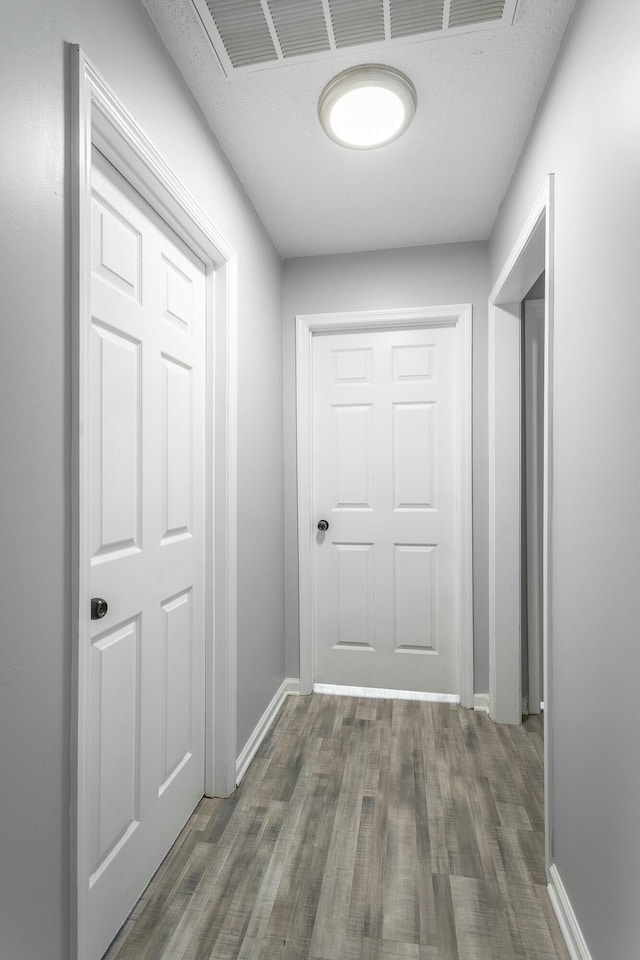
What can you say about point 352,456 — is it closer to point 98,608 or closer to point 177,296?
point 177,296

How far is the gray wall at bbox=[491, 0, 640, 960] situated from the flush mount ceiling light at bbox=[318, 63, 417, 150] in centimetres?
46

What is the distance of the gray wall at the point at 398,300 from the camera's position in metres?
2.65

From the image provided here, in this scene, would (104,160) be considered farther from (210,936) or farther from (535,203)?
(210,936)

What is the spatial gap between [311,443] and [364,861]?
1918mm

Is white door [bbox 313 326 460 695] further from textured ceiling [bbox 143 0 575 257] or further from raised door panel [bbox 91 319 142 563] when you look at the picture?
raised door panel [bbox 91 319 142 563]

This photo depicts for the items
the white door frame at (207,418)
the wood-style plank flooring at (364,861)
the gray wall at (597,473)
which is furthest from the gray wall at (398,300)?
the gray wall at (597,473)

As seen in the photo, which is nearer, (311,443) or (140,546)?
(140,546)

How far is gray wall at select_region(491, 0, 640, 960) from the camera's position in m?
0.98

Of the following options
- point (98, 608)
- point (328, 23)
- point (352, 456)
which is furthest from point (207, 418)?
point (328, 23)

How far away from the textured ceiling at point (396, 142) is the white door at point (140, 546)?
0.49 meters

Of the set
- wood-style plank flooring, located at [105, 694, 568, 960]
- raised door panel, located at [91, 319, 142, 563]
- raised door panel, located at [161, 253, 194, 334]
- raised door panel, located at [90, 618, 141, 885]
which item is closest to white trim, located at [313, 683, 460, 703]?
wood-style plank flooring, located at [105, 694, 568, 960]

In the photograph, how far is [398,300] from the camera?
2.72 m

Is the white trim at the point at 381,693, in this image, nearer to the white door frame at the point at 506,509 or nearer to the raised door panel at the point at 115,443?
the white door frame at the point at 506,509

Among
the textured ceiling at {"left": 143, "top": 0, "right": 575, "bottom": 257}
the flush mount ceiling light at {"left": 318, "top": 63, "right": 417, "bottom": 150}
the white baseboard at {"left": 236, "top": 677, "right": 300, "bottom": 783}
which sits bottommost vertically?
the white baseboard at {"left": 236, "top": 677, "right": 300, "bottom": 783}
